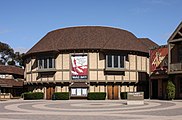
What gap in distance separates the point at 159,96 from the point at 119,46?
975 cm

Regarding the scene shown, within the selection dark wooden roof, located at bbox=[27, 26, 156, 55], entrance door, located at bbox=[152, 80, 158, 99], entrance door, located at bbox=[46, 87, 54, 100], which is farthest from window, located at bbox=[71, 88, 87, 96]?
entrance door, located at bbox=[152, 80, 158, 99]

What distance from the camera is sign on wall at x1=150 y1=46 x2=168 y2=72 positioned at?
42731mm

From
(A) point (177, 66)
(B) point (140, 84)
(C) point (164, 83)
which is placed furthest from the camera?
(B) point (140, 84)

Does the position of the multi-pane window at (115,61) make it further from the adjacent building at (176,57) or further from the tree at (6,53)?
the tree at (6,53)

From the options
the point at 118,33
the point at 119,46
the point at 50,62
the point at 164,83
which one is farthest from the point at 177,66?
the point at 50,62

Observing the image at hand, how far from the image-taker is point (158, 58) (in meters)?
43.7

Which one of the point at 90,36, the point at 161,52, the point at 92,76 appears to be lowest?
the point at 92,76

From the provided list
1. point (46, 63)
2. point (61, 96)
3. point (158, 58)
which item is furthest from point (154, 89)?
point (46, 63)

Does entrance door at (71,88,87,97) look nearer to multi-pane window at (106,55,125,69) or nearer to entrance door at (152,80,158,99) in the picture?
multi-pane window at (106,55,125,69)

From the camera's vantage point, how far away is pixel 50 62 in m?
48.1

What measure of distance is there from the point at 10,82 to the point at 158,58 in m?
29.4

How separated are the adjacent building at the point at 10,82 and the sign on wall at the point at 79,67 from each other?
15.0 m

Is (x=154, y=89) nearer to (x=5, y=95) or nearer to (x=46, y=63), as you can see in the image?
(x=46, y=63)

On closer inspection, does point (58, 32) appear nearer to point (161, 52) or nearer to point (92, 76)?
point (92, 76)
